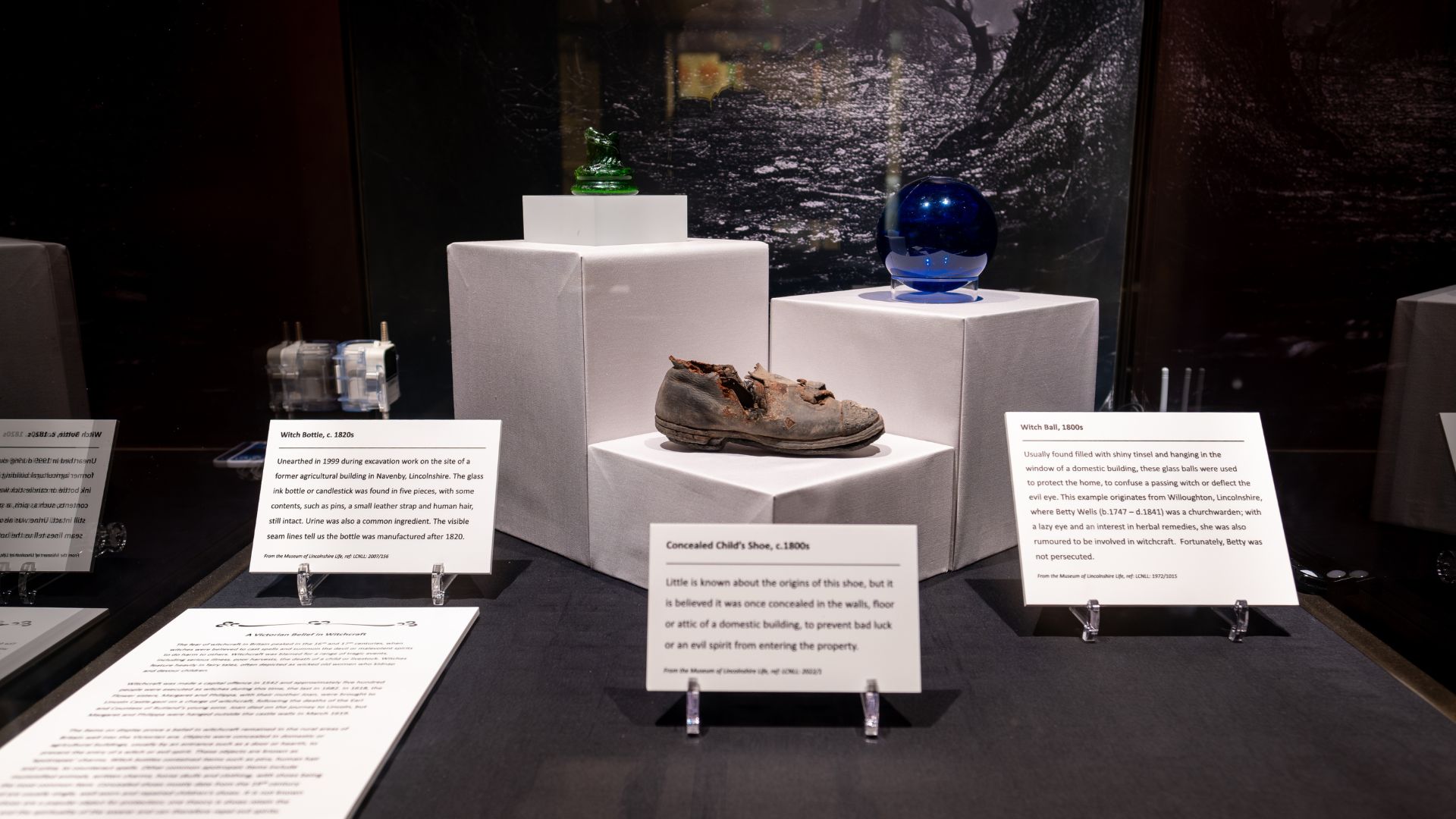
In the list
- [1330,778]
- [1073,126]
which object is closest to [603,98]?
[1073,126]

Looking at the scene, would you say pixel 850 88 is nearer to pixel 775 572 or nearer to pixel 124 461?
pixel 775 572

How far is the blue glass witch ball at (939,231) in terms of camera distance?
85.1 inches

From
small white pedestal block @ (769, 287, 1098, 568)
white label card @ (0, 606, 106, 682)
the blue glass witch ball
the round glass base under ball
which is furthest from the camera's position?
the round glass base under ball

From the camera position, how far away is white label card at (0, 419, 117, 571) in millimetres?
1804

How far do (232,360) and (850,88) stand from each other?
1.85 meters

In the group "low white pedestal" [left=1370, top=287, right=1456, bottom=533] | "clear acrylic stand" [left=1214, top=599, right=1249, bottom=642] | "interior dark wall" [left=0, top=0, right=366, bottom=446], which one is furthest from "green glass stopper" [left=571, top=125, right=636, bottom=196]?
"low white pedestal" [left=1370, top=287, right=1456, bottom=533]

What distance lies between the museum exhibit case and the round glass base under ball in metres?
0.02

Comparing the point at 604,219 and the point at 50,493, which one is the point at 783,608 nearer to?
the point at 604,219

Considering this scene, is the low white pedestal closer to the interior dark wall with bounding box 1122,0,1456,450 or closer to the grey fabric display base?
the interior dark wall with bounding box 1122,0,1456,450

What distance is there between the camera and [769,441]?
1.93m

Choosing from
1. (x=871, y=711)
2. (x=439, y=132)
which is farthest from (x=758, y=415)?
(x=439, y=132)

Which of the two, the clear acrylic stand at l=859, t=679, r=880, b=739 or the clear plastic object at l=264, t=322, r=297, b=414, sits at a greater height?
the clear plastic object at l=264, t=322, r=297, b=414

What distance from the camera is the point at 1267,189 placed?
2535 millimetres

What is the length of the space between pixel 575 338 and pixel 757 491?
568 mm
